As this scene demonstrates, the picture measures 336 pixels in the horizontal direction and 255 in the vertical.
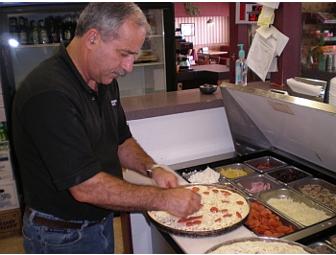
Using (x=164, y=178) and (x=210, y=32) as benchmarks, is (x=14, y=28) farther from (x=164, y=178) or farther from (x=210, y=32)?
(x=210, y=32)

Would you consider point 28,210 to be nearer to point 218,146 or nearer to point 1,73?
point 218,146

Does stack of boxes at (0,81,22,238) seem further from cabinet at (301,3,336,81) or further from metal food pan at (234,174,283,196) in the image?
cabinet at (301,3,336,81)

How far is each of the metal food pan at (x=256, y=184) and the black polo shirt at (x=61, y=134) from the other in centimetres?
65

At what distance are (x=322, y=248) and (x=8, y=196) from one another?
257 centimetres

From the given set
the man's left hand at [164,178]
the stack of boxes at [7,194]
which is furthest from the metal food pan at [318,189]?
the stack of boxes at [7,194]

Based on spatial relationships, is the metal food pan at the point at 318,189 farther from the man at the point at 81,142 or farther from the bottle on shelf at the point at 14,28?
the bottle on shelf at the point at 14,28

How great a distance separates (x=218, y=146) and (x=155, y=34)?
1875 mm

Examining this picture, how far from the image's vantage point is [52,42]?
3.40 metres

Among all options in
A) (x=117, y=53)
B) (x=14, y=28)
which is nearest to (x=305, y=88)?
(x=117, y=53)

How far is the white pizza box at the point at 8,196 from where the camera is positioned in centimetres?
299

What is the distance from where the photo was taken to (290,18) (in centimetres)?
208

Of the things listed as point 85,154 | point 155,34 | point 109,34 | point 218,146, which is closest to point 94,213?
point 85,154

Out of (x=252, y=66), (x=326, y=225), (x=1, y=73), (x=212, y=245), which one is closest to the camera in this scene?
(x=212, y=245)

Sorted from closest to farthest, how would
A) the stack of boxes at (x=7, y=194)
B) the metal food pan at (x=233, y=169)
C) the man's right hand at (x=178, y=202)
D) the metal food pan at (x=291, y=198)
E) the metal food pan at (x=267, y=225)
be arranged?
the man's right hand at (x=178, y=202) → the metal food pan at (x=267, y=225) → the metal food pan at (x=291, y=198) → the metal food pan at (x=233, y=169) → the stack of boxes at (x=7, y=194)
